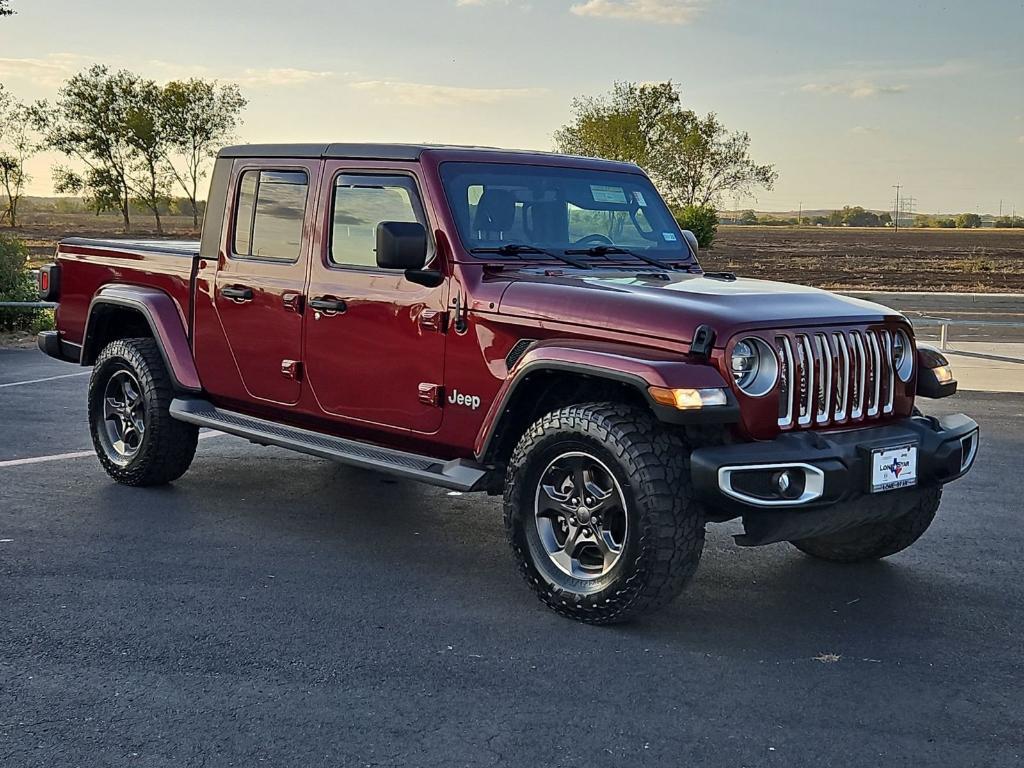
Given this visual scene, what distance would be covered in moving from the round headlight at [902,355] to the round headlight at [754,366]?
0.82 m

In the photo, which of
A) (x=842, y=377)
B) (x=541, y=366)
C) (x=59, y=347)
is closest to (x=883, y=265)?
(x=59, y=347)

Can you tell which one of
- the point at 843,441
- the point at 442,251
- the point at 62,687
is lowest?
the point at 62,687

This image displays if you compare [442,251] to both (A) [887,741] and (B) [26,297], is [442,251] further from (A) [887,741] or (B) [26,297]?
(B) [26,297]

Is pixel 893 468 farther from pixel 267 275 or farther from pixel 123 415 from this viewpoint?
pixel 123 415

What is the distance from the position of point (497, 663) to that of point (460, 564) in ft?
4.47

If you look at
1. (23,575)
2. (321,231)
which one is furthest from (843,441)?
(23,575)

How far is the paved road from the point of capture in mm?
3723

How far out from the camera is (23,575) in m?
5.43

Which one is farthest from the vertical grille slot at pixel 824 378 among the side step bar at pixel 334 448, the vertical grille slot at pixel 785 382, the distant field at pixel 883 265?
the distant field at pixel 883 265

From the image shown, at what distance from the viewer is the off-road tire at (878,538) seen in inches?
217

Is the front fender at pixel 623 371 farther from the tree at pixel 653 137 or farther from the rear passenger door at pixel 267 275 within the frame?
the tree at pixel 653 137

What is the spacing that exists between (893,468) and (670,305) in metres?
1.10

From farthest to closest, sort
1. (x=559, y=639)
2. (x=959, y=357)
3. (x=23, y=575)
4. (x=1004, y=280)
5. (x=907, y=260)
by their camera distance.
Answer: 1. (x=907, y=260)
2. (x=1004, y=280)
3. (x=959, y=357)
4. (x=23, y=575)
5. (x=559, y=639)

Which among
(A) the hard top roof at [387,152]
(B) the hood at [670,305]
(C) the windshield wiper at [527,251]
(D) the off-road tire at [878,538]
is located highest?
(A) the hard top roof at [387,152]
